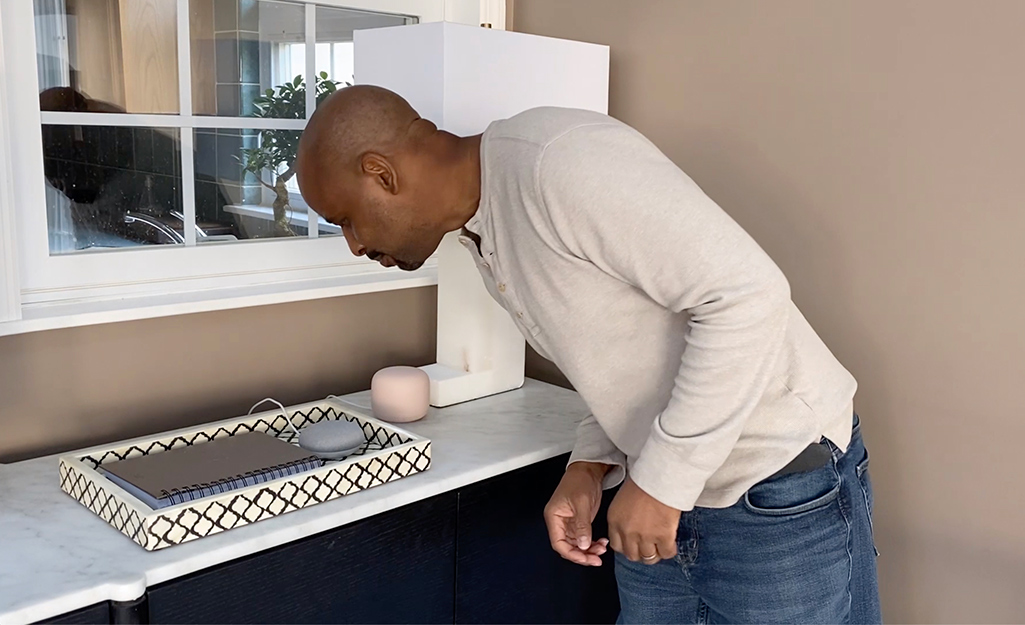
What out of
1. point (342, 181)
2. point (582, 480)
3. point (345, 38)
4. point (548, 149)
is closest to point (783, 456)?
point (582, 480)

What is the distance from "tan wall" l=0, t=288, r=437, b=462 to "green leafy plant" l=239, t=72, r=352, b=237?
0.20m

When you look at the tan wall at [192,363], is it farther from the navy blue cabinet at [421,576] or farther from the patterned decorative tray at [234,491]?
the navy blue cabinet at [421,576]

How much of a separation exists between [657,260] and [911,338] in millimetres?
752

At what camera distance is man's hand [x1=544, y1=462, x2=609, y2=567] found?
133 centimetres

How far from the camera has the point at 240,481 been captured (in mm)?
1376

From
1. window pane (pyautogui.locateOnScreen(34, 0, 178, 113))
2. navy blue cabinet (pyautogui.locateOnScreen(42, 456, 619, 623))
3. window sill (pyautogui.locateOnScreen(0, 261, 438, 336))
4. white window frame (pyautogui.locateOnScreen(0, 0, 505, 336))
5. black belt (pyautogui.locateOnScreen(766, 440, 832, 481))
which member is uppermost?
window pane (pyautogui.locateOnScreen(34, 0, 178, 113))

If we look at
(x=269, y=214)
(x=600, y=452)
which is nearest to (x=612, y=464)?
(x=600, y=452)

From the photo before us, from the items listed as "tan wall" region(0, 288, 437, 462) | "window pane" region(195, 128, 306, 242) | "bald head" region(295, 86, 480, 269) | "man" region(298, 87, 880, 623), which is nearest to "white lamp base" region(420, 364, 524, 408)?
"tan wall" region(0, 288, 437, 462)

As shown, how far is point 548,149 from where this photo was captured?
113cm

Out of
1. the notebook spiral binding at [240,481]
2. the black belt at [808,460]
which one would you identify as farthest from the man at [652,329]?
the notebook spiral binding at [240,481]

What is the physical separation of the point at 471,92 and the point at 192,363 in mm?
716

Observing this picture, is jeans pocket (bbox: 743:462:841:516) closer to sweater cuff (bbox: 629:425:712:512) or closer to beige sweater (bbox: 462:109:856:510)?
beige sweater (bbox: 462:109:856:510)

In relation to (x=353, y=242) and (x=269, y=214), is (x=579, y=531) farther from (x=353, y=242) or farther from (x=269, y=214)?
(x=269, y=214)

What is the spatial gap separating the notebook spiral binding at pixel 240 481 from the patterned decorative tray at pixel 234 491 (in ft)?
0.12
